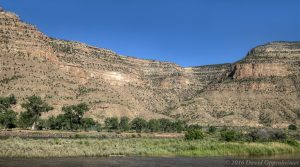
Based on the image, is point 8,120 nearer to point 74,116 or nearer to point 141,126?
point 74,116

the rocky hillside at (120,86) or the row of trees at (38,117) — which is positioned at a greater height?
the rocky hillside at (120,86)

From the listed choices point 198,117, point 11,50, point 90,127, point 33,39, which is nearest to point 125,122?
point 90,127

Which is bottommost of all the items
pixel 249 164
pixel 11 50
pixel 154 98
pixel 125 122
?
pixel 249 164

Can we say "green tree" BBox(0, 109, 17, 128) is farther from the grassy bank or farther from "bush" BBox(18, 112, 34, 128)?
the grassy bank

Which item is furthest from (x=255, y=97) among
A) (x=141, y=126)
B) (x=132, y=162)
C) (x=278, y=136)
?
(x=132, y=162)

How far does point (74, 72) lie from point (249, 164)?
138 metres

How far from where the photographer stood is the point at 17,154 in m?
42.1

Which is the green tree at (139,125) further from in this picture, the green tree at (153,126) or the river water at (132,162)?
the river water at (132,162)

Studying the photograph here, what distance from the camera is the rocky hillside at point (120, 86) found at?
150 metres

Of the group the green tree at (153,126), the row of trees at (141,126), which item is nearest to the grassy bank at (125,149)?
the green tree at (153,126)

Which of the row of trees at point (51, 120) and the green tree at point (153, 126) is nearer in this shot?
the row of trees at point (51, 120)

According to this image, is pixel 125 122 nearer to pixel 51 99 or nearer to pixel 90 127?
pixel 90 127

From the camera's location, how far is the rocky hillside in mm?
149500

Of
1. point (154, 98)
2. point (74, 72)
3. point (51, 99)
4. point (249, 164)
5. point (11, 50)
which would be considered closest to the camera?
point (249, 164)
